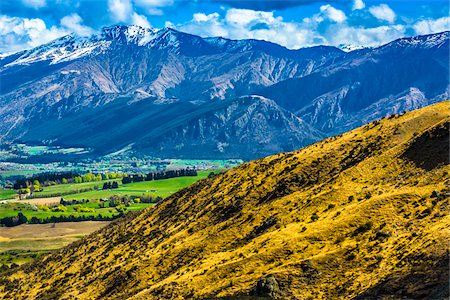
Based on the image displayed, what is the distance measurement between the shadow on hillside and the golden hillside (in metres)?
0.21

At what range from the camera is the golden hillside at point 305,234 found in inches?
2773

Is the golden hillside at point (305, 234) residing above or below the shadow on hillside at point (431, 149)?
below

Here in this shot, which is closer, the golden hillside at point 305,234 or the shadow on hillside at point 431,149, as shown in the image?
the golden hillside at point 305,234

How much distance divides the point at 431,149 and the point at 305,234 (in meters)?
25.8

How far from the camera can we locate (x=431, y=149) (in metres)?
95.5

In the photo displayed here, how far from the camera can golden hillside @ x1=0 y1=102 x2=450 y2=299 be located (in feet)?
231

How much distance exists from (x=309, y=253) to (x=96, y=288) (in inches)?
1902

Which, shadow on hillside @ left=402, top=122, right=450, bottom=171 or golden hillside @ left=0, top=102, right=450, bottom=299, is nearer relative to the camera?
golden hillside @ left=0, top=102, right=450, bottom=299

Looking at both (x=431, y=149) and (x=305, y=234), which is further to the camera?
(x=431, y=149)

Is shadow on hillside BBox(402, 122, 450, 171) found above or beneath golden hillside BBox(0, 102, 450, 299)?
above

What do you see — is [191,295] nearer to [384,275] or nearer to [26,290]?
[384,275]

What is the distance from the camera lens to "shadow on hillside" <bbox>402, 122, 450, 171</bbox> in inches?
3607

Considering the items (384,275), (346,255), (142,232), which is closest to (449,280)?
(384,275)

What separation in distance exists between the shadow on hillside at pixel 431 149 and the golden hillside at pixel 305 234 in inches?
8.1
